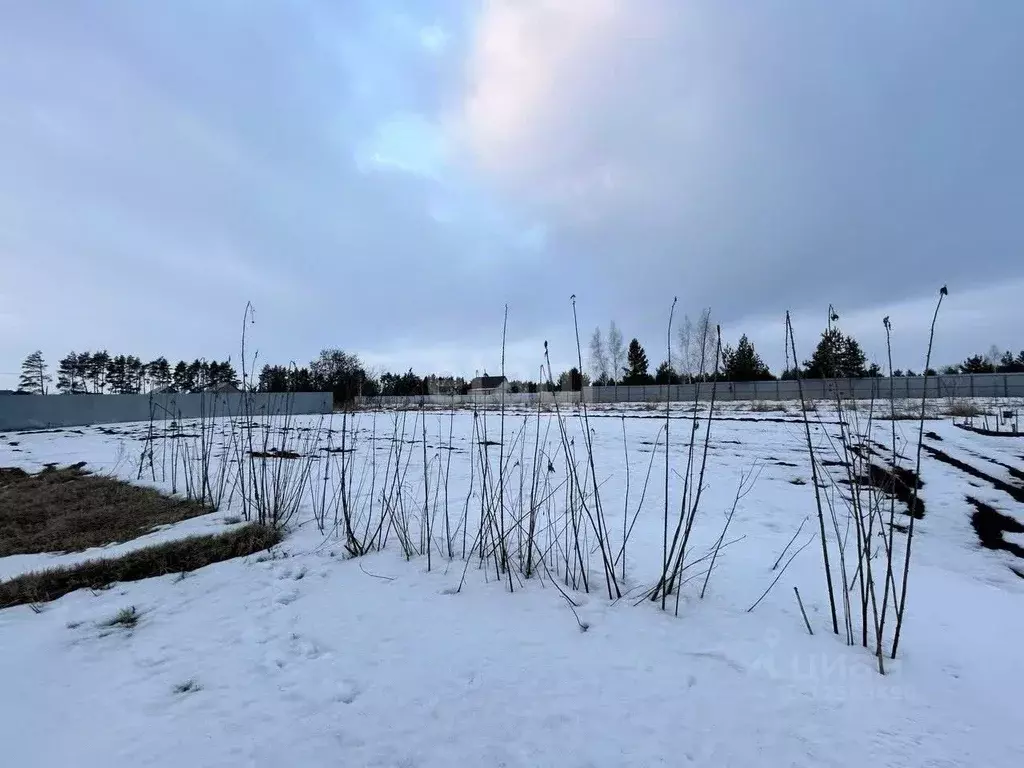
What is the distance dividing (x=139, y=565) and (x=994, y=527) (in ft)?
26.8

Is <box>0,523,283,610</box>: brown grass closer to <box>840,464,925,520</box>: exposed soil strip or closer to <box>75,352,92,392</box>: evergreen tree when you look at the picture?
<box>840,464,925,520</box>: exposed soil strip

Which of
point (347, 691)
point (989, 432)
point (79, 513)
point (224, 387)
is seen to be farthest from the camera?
point (989, 432)

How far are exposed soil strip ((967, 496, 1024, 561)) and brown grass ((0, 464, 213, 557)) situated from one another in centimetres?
833

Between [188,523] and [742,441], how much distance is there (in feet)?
35.6

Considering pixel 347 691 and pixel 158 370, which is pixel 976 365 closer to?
pixel 347 691

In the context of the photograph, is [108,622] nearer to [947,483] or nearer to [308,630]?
[308,630]

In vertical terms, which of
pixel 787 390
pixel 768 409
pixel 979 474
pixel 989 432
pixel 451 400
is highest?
pixel 787 390

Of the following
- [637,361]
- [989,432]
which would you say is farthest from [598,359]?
[989,432]

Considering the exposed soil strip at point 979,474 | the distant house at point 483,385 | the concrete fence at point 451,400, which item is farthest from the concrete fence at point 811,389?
the distant house at point 483,385

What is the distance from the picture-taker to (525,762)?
5.53ft

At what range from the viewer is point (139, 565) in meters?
3.63

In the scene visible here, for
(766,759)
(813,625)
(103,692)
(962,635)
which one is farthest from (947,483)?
(103,692)

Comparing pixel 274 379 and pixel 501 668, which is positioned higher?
pixel 274 379

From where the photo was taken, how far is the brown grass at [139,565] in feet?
10.6
